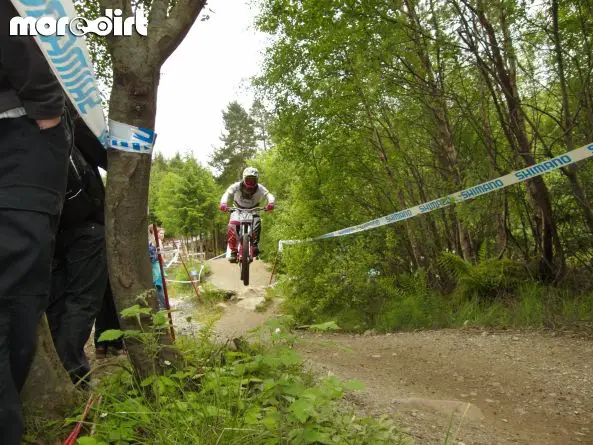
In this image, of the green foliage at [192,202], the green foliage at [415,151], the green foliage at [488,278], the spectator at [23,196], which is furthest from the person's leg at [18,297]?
the green foliage at [192,202]

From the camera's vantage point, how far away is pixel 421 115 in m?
7.49

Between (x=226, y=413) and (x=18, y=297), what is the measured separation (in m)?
0.84

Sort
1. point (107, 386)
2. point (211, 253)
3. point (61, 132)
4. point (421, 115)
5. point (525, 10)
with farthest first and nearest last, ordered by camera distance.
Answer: point (211, 253)
point (421, 115)
point (525, 10)
point (107, 386)
point (61, 132)

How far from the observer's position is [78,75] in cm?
191

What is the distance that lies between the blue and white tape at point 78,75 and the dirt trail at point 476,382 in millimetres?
1281

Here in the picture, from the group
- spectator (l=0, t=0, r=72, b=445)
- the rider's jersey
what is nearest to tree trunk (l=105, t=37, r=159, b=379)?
spectator (l=0, t=0, r=72, b=445)

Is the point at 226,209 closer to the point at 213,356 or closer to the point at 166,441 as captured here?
the point at 213,356

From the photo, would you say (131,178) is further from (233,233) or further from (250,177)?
(233,233)

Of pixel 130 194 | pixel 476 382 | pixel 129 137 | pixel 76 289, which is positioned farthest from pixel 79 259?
pixel 476 382

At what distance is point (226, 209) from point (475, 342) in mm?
4478

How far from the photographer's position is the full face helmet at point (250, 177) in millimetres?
8125

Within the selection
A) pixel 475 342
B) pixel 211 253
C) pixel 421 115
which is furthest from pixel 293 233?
pixel 211 253

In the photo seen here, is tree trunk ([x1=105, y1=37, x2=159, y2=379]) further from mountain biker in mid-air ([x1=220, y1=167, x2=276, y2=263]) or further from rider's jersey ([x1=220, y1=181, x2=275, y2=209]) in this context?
rider's jersey ([x1=220, y1=181, x2=275, y2=209])

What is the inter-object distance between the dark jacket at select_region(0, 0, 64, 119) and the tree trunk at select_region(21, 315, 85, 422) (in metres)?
0.91
